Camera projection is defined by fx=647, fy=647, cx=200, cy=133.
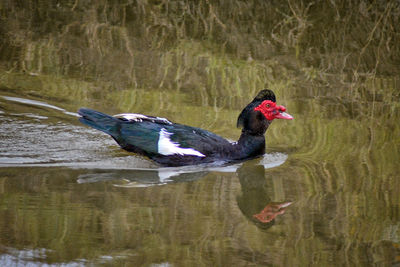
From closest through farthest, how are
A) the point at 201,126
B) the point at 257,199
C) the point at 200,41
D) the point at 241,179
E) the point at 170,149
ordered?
the point at 257,199 < the point at 241,179 < the point at 170,149 < the point at 201,126 < the point at 200,41

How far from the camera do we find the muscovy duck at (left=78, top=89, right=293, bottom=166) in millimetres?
8070

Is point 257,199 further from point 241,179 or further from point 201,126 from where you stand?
point 201,126

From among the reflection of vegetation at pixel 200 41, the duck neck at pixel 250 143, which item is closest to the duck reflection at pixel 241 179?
the duck neck at pixel 250 143

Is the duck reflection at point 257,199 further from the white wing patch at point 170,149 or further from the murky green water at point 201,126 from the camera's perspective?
the white wing patch at point 170,149

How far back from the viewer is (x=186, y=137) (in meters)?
8.15

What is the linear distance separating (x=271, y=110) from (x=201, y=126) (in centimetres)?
139

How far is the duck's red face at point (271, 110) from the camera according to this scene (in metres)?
8.23

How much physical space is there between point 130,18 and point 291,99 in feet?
16.6

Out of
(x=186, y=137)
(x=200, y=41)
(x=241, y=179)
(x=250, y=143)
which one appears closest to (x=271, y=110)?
(x=250, y=143)

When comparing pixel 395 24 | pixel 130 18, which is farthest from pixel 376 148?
pixel 130 18

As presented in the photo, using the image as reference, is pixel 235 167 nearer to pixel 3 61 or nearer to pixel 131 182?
pixel 131 182

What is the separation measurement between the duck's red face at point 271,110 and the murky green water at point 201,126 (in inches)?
22.8

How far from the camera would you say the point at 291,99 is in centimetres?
1035

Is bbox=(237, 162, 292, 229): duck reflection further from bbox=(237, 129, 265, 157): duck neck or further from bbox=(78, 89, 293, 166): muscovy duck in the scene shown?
bbox=(78, 89, 293, 166): muscovy duck
